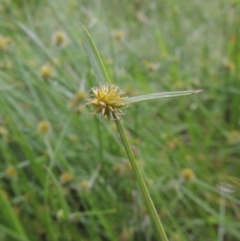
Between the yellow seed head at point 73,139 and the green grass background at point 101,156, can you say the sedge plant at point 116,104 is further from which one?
the yellow seed head at point 73,139

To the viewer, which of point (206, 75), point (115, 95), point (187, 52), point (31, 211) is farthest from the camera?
point (187, 52)

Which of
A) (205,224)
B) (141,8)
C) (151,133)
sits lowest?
(205,224)

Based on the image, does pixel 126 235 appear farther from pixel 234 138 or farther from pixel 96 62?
pixel 96 62

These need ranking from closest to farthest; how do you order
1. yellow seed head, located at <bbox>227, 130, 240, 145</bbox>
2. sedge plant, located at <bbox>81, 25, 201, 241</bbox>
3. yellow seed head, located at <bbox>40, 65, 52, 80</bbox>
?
sedge plant, located at <bbox>81, 25, 201, 241</bbox> < yellow seed head, located at <bbox>40, 65, 52, 80</bbox> < yellow seed head, located at <bbox>227, 130, 240, 145</bbox>

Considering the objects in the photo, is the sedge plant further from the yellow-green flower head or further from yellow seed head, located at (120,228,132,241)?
yellow seed head, located at (120,228,132,241)

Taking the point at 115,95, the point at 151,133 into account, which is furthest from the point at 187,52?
the point at 115,95

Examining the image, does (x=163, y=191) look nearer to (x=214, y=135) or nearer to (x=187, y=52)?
(x=214, y=135)

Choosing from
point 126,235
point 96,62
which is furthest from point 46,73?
point 96,62

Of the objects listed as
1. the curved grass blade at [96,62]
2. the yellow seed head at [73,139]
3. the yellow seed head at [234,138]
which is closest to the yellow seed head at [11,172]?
the yellow seed head at [73,139]

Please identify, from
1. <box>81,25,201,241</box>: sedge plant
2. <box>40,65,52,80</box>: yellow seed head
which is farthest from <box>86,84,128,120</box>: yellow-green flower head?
<box>40,65,52,80</box>: yellow seed head

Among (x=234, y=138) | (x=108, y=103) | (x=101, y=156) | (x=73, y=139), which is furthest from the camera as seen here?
(x=234, y=138)

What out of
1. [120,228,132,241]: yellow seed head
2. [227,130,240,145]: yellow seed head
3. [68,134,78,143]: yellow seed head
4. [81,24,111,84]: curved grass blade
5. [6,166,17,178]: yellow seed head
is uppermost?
[227,130,240,145]: yellow seed head
